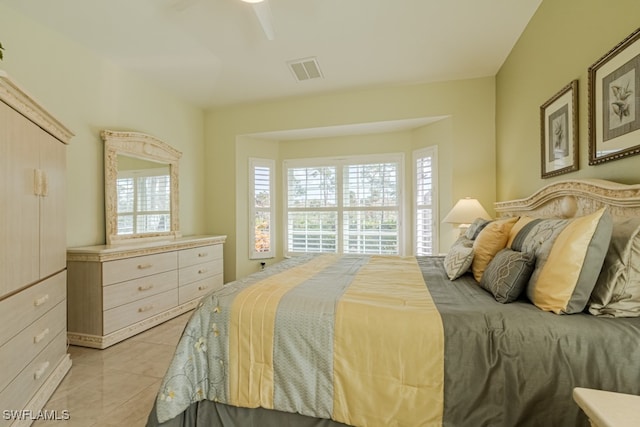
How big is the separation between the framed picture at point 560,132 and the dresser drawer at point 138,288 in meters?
3.56

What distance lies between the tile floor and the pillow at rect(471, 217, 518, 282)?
6.89ft

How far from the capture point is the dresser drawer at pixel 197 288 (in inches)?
128

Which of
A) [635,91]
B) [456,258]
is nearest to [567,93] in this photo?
[635,91]

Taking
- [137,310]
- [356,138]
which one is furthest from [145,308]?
[356,138]

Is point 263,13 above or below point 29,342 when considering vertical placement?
above

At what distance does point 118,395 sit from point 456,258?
7.54 ft

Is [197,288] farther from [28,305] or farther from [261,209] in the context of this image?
[28,305]

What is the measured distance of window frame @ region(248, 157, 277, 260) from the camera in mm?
4371

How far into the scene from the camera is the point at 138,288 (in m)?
2.74

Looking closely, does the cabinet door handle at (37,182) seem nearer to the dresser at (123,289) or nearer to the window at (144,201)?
the dresser at (123,289)

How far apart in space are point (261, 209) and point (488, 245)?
330 cm

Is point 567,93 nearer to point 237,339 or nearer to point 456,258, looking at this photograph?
point 456,258

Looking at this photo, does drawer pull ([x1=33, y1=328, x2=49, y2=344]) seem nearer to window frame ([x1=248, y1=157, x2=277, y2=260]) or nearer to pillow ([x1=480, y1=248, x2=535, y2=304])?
pillow ([x1=480, y1=248, x2=535, y2=304])

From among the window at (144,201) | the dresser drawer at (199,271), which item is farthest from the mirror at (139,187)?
the dresser drawer at (199,271)
